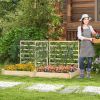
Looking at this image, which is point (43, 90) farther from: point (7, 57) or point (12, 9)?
point (12, 9)

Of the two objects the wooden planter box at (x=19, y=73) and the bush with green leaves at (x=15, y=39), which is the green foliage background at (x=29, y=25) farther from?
the wooden planter box at (x=19, y=73)

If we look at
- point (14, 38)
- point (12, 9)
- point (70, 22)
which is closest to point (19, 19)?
point (14, 38)

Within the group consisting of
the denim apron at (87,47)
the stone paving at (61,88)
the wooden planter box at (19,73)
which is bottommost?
the wooden planter box at (19,73)

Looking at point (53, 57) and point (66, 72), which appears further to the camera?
point (53, 57)

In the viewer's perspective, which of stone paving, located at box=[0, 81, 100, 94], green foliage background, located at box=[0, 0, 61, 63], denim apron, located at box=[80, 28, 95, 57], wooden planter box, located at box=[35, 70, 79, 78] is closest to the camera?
stone paving, located at box=[0, 81, 100, 94]

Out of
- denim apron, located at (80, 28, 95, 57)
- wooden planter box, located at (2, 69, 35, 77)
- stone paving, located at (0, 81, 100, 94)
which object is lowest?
wooden planter box, located at (2, 69, 35, 77)

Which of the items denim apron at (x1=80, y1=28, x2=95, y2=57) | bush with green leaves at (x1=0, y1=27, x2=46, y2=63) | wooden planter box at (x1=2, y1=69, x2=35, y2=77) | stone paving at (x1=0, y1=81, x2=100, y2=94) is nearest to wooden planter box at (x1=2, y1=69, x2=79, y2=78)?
wooden planter box at (x1=2, y1=69, x2=35, y2=77)

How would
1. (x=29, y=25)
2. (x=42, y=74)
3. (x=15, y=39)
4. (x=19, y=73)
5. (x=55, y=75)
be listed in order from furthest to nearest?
(x=29, y=25)
(x=15, y=39)
(x=19, y=73)
(x=42, y=74)
(x=55, y=75)

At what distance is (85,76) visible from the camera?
39.1 feet

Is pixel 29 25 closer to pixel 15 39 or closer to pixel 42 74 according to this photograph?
pixel 15 39

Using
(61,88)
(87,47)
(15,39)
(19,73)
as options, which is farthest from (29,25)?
(61,88)

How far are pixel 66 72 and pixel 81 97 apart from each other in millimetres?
3910

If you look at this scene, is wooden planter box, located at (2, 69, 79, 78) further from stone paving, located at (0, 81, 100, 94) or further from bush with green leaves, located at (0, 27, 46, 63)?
bush with green leaves, located at (0, 27, 46, 63)

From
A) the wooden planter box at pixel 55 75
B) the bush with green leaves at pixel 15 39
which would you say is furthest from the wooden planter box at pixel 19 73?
the bush with green leaves at pixel 15 39
